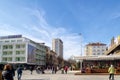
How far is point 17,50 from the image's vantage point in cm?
10881

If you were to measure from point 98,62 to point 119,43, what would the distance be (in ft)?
→ 31.1

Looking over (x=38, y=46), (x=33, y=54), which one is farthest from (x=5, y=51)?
(x=38, y=46)

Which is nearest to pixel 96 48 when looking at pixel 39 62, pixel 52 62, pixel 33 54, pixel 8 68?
pixel 52 62

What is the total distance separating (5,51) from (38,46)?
19.5 meters

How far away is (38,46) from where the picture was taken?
127000mm

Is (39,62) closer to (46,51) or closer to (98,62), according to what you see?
(46,51)

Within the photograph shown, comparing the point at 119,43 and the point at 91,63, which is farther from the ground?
the point at 119,43

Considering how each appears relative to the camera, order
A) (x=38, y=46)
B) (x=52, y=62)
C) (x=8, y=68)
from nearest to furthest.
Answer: (x=8, y=68)
(x=38, y=46)
(x=52, y=62)

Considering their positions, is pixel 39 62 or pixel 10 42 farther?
pixel 39 62

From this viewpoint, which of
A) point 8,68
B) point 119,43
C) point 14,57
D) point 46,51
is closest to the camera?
point 8,68

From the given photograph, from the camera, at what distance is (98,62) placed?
210 ft

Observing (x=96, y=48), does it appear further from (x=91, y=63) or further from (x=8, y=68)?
(x=8, y=68)

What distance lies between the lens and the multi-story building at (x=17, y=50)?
4176 inches

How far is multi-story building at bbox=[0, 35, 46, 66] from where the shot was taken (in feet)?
348
